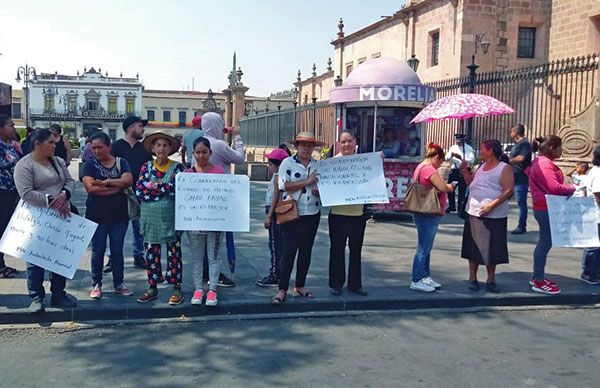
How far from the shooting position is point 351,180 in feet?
21.5

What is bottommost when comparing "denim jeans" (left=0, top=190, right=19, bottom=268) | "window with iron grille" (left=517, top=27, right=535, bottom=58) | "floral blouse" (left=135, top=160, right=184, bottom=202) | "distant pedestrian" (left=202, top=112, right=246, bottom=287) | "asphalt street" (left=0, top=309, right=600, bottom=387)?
"asphalt street" (left=0, top=309, right=600, bottom=387)

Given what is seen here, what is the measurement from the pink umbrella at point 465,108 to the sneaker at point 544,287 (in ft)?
9.40

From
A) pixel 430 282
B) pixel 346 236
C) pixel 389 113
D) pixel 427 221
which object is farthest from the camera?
pixel 389 113

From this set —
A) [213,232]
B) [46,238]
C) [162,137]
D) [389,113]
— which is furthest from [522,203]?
[46,238]

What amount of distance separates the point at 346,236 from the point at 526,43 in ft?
76.7

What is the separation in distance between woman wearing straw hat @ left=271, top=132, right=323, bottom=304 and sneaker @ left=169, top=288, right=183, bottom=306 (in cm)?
96

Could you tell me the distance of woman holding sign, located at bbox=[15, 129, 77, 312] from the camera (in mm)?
5785

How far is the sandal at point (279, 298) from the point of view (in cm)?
632

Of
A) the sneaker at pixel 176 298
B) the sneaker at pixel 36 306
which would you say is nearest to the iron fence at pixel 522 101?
the sneaker at pixel 176 298

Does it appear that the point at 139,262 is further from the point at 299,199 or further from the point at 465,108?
the point at 465,108

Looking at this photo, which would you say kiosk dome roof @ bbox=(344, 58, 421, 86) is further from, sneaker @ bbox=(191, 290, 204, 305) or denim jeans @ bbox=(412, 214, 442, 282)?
sneaker @ bbox=(191, 290, 204, 305)

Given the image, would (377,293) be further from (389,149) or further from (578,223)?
(389,149)

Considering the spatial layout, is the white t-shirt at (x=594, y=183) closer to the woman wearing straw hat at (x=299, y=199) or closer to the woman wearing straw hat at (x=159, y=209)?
the woman wearing straw hat at (x=299, y=199)

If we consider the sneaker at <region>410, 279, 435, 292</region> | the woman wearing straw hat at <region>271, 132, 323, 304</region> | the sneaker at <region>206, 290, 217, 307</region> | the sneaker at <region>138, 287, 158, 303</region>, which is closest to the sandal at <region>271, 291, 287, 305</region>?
the woman wearing straw hat at <region>271, 132, 323, 304</region>
